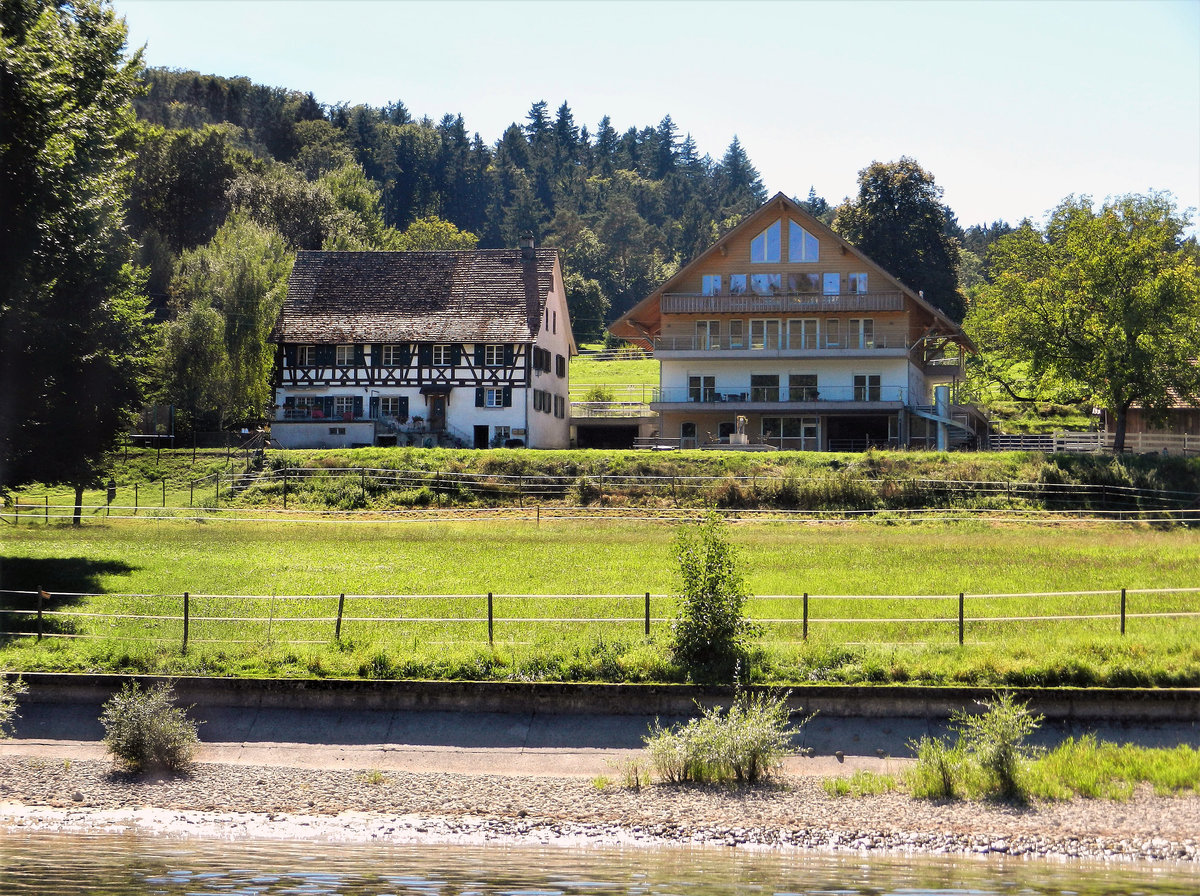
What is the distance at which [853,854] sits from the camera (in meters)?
14.7

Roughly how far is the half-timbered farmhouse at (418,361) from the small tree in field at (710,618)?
39.3 meters

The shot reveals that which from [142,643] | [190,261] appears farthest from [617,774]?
[190,261]

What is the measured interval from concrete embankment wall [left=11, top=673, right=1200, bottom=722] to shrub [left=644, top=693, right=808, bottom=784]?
180 centimetres

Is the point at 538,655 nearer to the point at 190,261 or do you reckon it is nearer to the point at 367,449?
the point at 367,449

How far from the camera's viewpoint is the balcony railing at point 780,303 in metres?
58.8

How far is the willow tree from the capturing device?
166 ft

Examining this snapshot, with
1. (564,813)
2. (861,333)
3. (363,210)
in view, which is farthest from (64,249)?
(363,210)

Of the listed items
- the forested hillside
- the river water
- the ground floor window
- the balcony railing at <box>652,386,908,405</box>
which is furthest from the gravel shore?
the ground floor window

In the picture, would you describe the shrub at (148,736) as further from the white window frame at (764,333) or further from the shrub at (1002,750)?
the white window frame at (764,333)

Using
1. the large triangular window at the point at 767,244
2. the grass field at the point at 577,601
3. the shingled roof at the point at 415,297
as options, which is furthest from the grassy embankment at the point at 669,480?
the large triangular window at the point at 767,244

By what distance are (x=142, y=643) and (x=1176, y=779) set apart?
16685 mm

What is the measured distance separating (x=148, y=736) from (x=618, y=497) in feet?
86.5

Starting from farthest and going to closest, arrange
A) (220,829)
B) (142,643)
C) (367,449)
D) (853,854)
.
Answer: (367,449) < (142,643) < (220,829) < (853,854)

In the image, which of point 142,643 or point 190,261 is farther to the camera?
point 190,261
